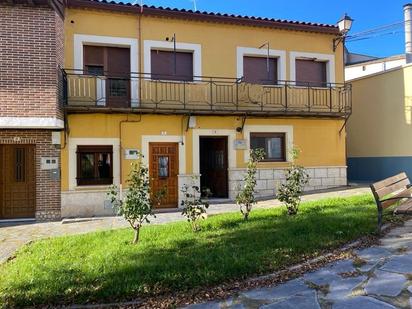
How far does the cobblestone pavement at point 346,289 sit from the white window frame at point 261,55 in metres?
9.93

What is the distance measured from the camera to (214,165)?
15258mm

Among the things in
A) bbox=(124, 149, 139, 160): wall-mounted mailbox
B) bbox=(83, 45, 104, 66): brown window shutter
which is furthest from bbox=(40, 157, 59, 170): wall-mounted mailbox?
bbox=(83, 45, 104, 66): brown window shutter

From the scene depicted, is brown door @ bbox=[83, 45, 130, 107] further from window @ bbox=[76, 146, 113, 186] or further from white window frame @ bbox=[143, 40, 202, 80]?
window @ bbox=[76, 146, 113, 186]

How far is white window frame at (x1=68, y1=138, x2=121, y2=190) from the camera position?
12.5m

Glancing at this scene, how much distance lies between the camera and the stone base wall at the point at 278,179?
559 inches

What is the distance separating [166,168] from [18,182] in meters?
4.46

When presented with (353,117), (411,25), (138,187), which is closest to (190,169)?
(138,187)

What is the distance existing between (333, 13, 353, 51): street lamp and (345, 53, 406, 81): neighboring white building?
7668 mm

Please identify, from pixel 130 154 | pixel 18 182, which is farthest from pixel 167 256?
pixel 18 182

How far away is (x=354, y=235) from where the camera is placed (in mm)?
6738

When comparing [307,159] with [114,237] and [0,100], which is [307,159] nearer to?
[114,237]

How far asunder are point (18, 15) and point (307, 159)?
10.3m

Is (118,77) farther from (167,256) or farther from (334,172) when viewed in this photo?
(334,172)

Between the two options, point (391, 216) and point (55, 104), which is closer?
point (391, 216)
